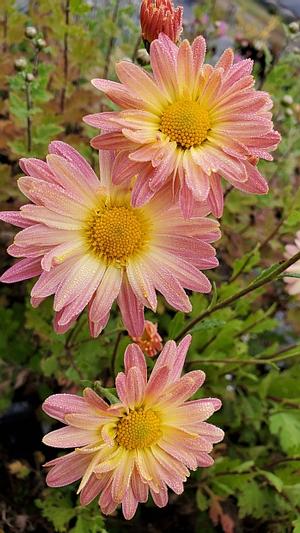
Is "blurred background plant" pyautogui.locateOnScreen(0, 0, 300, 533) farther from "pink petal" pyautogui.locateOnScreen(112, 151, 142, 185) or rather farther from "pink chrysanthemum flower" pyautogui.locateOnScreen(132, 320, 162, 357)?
"pink petal" pyautogui.locateOnScreen(112, 151, 142, 185)

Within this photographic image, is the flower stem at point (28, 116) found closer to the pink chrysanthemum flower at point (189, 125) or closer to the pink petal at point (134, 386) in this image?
→ the pink chrysanthemum flower at point (189, 125)

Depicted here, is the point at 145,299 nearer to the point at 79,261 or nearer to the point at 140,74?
the point at 79,261

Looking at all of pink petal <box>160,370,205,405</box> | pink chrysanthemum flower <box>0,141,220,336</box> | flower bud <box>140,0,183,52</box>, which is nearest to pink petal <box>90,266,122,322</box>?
pink chrysanthemum flower <box>0,141,220,336</box>

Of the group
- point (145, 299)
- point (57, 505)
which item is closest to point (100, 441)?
point (145, 299)

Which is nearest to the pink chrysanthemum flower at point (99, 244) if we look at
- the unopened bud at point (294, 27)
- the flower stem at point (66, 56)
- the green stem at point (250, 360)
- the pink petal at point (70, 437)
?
the pink petal at point (70, 437)

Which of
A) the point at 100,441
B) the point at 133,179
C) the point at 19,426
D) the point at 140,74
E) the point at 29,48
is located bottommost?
the point at 19,426

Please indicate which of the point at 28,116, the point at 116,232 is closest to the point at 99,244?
the point at 116,232

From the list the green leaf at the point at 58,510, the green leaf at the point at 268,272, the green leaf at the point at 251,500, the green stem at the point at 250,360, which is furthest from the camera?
the green leaf at the point at 251,500
